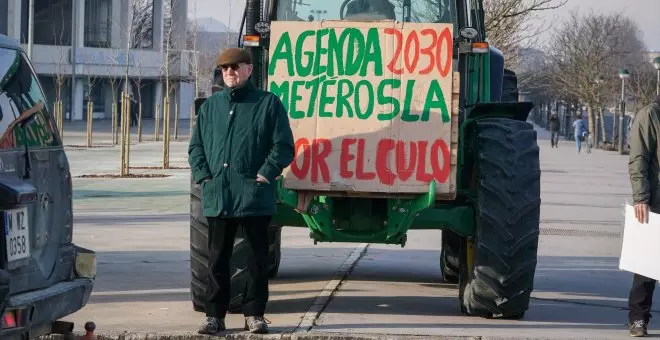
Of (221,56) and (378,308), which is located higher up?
(221,56)

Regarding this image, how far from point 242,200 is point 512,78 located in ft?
17.3

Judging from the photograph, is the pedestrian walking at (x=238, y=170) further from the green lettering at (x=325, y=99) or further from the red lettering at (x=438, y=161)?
the red lettering at (x=438, y=161)

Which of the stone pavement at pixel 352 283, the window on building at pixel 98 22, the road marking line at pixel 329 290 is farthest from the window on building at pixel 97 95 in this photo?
the road marking line at pixel 329 290

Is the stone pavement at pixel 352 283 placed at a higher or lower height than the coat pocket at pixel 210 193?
lower

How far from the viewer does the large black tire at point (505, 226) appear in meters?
10.3

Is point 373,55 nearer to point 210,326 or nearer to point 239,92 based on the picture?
point 239,92

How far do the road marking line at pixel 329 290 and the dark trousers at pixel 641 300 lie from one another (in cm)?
225

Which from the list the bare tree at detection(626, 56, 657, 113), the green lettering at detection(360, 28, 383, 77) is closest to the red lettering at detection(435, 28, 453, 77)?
the green lettering at detection(360, 28, 383, 77)

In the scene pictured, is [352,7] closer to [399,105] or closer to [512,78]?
[399,105]

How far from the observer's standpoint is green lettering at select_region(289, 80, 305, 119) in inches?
413

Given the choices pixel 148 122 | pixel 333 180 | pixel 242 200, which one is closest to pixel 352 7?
pixel 333 180

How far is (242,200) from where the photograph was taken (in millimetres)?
9344

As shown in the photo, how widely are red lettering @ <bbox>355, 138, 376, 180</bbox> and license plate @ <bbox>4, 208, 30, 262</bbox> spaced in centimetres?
345

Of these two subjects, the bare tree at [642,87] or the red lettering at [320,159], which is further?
the bare tree at [642,87]
